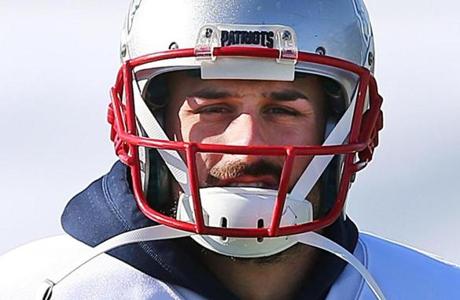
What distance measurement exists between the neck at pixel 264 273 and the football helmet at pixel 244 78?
0.12 metres

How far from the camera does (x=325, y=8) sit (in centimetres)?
434

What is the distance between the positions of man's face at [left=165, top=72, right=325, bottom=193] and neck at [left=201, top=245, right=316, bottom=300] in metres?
0.21

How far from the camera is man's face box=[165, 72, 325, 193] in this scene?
416 cm

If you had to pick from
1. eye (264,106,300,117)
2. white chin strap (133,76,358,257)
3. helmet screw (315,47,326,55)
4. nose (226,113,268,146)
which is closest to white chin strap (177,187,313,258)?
white chin strap (133,76,358,257)

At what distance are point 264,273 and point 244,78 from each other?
45 cm

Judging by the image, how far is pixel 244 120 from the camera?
4188 mm

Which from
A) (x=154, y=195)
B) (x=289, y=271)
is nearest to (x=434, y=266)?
(x=289, y=271)

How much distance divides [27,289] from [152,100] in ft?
1.62

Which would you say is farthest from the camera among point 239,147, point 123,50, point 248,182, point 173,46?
point 123,50

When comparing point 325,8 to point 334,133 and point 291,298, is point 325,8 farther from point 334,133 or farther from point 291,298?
point 291,298

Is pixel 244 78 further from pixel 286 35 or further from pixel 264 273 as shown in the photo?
pixel 264 273

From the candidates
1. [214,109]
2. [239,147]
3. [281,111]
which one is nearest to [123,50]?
[214,109]

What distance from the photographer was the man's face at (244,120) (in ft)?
13.6

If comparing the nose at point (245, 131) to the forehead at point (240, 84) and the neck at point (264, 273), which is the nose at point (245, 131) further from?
the neck at point (264, 273)
